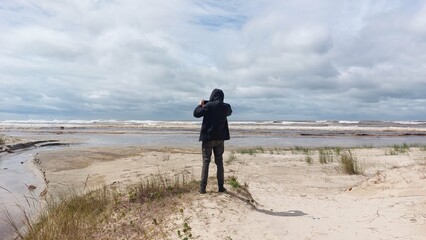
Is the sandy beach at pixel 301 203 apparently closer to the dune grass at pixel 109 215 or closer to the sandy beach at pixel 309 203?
the sandy beach at pixel 309 203

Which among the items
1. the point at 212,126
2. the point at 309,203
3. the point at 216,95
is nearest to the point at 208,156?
the point at 212,126

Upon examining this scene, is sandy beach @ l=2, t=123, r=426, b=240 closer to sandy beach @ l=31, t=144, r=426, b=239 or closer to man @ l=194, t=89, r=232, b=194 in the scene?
sandy beach @ l=31, t=144, r=426, b=239

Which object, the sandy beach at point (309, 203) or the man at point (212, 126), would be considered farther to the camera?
the man at point (212, 126)

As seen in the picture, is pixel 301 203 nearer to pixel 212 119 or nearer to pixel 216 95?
pixel 212 119

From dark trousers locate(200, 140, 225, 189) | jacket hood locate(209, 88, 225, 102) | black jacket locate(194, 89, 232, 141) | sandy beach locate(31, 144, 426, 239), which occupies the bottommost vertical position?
sandy beach locate(31, 144, 426, 239)

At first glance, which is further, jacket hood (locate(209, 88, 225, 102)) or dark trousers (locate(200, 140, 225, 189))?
jacket hood (locate(209, 88, 225, 102))

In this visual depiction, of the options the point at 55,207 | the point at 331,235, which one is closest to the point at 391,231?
the point at 331,235

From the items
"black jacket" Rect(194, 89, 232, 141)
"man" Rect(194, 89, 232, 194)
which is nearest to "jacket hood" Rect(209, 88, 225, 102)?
"man" Rect(194, 89, 232, 194)

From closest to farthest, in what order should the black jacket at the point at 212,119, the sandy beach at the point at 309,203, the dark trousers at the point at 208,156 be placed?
1. the sandy beach at the point at 309,203
2. the black jacket at the point at 212,119
3. the dark trousers at the point at 208,156

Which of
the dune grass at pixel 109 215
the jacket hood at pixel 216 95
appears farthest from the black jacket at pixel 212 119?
the dune grass at pixel 109 215

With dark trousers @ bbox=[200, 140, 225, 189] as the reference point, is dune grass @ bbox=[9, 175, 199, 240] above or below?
below

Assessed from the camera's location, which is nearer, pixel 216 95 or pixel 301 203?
pixel 216 95

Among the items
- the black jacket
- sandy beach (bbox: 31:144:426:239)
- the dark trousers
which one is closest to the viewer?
sandy beach (bbox: 31:144:426:239)

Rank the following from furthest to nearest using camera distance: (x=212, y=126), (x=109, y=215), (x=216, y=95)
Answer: (x=216, y=95), (x=212, y=126), (x=109, y=215)
